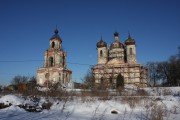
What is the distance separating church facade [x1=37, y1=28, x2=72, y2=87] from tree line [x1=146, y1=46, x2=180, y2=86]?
89.4ft

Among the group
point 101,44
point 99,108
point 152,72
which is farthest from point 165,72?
point 99,108

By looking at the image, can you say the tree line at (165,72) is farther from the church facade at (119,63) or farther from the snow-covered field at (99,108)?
the snow-covered field at (99,108)

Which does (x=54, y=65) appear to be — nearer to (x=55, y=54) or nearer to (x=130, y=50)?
(x=55, y=54)

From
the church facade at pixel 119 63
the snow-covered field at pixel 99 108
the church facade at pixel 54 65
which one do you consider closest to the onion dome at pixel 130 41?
the church facade at pixel 119 63

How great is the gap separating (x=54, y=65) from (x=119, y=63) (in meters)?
16.9

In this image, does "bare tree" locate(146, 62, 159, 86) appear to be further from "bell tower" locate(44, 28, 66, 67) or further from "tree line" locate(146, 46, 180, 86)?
"bell tower" locate(44, 28, 66, 67)

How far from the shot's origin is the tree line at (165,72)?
6091cm

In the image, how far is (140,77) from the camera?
175ft

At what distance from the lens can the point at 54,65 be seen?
54875mm

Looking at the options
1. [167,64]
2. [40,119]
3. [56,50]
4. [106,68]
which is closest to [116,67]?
[106,68]

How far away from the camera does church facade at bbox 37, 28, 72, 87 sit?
174 feet

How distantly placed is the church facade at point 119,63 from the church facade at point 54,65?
7.94 metres

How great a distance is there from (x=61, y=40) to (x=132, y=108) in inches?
1962

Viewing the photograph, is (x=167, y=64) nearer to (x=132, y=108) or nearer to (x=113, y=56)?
(x=113, y=56)
